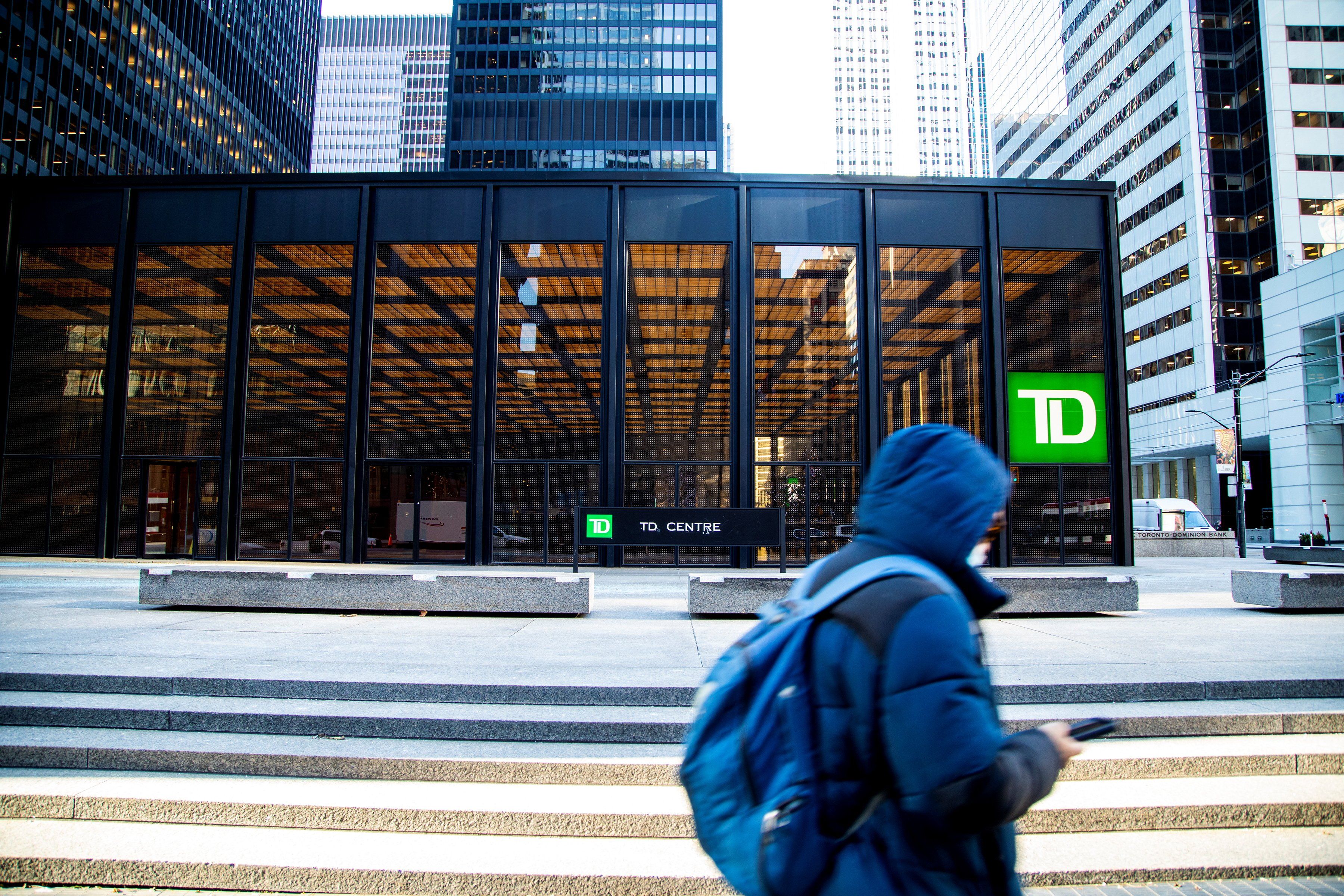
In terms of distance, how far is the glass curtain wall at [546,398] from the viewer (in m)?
18.4

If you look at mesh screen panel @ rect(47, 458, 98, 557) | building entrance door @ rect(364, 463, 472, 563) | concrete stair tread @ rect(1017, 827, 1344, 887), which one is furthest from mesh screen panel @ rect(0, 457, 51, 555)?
concrete stair tread @ rect(1017, 827, 1344, 887)

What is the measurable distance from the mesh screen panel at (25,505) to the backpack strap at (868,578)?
2428cm

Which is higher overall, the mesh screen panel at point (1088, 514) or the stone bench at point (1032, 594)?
the mesh screen panel at point (1088, 514)

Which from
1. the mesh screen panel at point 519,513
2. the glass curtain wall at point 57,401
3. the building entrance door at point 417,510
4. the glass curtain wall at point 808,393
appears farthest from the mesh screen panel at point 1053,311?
the glass curtain wall at point 57,401

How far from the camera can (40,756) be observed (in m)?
4.57

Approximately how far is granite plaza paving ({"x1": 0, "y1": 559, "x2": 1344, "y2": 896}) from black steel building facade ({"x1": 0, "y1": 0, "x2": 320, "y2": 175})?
151 feet

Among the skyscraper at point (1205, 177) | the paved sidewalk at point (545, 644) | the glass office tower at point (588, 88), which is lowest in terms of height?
the paved sidewalk at point (545, 644)

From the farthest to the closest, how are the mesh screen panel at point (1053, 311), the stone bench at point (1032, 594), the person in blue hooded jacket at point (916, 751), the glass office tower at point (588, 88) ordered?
the glass office tower at point (588, 88) < the mesh screen panel at point (1053, 311) < the stone bench at point (1032, 594) < the person in blue hooded jacket at point (916, 751)

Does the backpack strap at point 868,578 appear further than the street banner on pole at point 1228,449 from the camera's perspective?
No

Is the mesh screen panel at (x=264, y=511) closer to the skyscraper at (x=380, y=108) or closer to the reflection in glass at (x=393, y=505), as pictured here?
the reflection in glass at (x=393, y=505)

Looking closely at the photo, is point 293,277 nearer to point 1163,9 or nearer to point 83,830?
point 83,830

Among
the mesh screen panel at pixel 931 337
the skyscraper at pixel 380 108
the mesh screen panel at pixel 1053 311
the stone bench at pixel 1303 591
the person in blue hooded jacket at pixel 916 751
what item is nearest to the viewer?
the person in blue hooded jacket at pixel 916 751

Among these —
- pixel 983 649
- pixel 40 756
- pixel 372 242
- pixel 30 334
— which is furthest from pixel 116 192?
pixel 983 649

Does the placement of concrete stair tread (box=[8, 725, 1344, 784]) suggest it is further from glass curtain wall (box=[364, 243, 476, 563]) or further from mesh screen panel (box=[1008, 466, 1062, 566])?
mesh screen panel (box=[1008, 466, 1062, 566])
